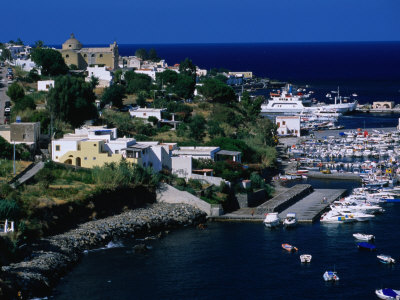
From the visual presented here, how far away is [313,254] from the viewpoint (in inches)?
1337

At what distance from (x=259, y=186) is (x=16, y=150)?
44.9 ft

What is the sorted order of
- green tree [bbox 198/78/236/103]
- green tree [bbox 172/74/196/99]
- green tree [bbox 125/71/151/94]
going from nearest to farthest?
1. green tree [bbox 125/71/151/94]
2. green tree [bbox 198/78/236/103]
3. green tree [bbox 172/74/196/99]

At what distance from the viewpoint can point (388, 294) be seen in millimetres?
28359

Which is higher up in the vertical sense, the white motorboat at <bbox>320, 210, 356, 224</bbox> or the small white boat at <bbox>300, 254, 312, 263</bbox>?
the white motorboat at <bbox>320, 210, 356, 224</bbox>

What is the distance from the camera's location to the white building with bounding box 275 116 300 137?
75.6 metres

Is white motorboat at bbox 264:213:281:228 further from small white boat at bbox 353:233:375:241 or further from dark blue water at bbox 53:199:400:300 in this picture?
small white boat at bbox 353:233:375:241

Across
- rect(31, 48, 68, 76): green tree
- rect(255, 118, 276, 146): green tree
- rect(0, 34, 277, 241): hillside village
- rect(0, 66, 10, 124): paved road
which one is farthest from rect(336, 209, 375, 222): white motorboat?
rect(31, 48, 68, 76): green tree

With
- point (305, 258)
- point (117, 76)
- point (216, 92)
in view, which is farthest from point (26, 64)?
point (305, 258)

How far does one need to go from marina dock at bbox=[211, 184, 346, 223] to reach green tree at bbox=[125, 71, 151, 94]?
29914mm

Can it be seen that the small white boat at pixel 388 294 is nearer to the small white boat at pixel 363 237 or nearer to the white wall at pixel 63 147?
the small white boat at pixel 363 237

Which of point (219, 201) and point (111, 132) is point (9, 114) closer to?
point (111, 132)

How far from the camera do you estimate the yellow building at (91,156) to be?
1703 inches

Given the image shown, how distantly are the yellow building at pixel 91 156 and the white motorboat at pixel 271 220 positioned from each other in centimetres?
808

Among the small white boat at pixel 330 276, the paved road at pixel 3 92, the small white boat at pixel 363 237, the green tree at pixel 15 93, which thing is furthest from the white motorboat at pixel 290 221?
the green tree at pixel 15 93
